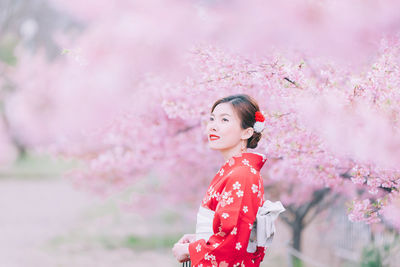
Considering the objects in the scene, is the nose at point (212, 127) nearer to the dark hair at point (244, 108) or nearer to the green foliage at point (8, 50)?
the dark hair at point (244, 108)

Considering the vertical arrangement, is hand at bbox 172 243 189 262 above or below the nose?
below

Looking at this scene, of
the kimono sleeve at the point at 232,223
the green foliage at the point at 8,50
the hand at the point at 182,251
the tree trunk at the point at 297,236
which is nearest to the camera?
the kimono sleeve at the point at 232,223

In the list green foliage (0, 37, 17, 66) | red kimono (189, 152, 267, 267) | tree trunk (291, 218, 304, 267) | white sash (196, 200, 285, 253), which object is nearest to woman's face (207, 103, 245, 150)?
red kimono (189, 152, 267, 267)

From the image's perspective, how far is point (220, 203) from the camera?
1.63 m

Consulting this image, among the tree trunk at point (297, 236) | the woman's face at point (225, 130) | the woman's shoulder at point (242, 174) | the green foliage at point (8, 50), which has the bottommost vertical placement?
the woman's shoulder at point (242, 174)

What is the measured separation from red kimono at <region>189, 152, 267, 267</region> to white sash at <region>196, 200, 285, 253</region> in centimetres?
3

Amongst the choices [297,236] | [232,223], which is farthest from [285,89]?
[297,236]

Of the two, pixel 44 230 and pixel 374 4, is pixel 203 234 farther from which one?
pixel 44 230

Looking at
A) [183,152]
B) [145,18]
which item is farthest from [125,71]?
[183,152]

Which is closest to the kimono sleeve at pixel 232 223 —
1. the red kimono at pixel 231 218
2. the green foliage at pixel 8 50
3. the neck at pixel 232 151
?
the red kimono at pixel 231 218

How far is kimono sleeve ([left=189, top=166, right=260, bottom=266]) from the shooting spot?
1.60 meters

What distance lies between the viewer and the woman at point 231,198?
1611 millimetres

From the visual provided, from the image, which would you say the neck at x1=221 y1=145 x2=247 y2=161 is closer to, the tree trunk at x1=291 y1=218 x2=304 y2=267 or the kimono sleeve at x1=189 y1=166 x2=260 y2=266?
the kimono sleeve at x1=189 y1=166 x2=260 y2=266

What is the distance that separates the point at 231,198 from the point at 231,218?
63 mm
